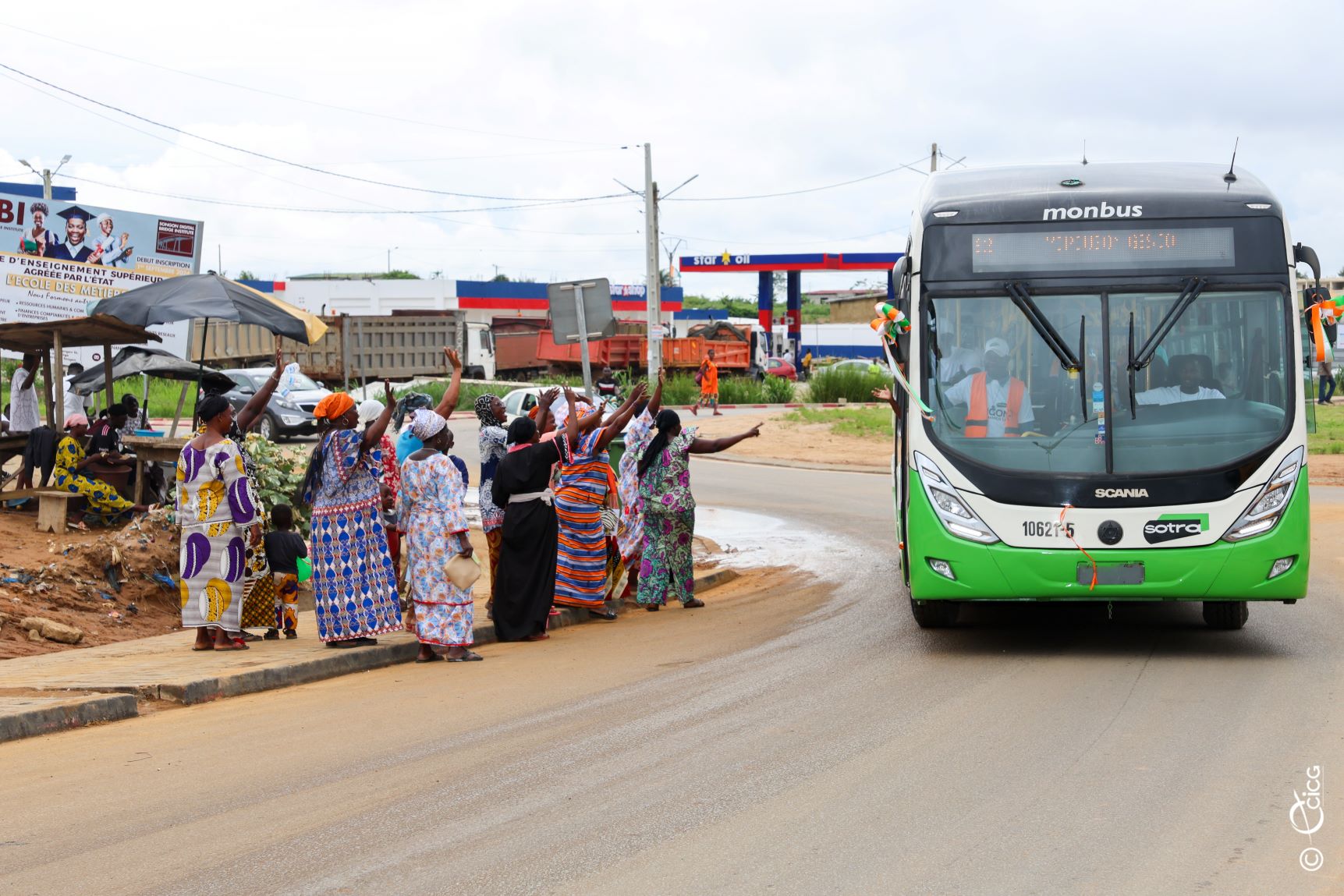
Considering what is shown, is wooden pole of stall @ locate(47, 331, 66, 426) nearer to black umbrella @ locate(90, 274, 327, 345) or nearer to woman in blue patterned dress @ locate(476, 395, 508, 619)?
black umbrella @ locate(90, 274, 327, 345)

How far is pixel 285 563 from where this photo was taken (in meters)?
10.6

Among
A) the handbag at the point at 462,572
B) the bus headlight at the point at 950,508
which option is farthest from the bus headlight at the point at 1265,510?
the handbag at the point at 462,572

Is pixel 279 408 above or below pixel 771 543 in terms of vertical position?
above

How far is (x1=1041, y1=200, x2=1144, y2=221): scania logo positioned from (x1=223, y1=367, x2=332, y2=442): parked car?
859 inches

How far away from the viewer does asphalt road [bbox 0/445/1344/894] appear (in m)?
5.06

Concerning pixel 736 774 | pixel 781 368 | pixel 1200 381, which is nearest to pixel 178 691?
pixel 736 774

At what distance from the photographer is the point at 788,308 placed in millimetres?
72000

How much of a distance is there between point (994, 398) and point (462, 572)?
3619 mm

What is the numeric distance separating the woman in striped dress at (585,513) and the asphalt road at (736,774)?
1.25 meters

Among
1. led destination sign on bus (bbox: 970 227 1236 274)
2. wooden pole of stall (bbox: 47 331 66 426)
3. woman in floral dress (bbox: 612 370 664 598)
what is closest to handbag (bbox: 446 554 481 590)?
woman in floral dress (bbox: 612 370 664 598)

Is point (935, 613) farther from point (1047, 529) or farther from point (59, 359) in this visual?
point (59, 359)

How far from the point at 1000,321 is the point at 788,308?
62.8 m

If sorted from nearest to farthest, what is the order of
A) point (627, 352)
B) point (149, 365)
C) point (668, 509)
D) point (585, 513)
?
point (585, 513) → point (668, 509) → point (149, 365) → point (627, 352)

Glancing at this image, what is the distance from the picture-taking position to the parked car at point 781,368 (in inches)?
2552
